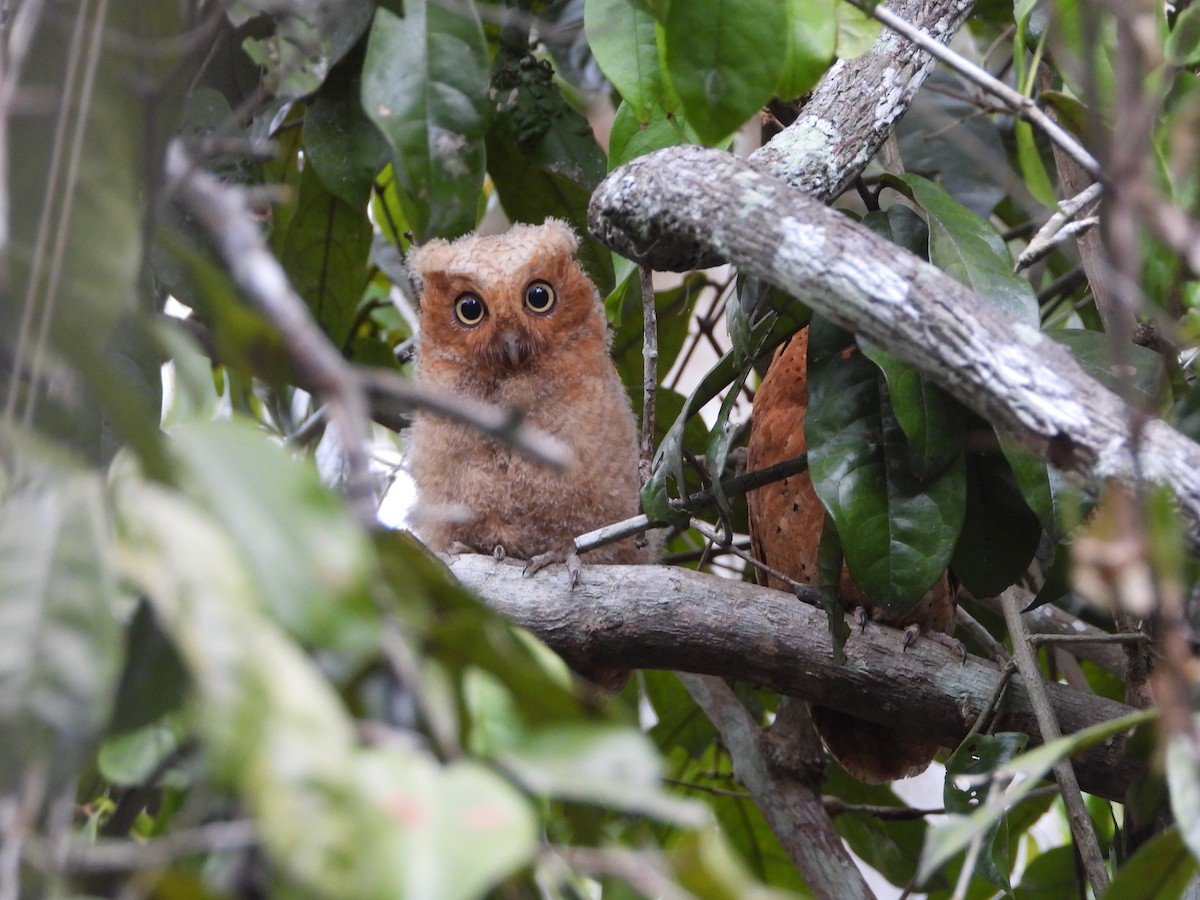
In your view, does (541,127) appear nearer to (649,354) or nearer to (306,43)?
(649,354)

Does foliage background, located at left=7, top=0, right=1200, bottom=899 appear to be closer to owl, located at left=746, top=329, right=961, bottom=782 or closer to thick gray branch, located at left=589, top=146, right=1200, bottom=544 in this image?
thick gray branch, located at left=589, top=146, right=1200, bottom=544

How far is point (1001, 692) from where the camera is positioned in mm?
1721

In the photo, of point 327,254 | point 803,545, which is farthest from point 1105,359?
point 327,254

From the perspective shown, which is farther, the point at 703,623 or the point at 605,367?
the point at 605,367

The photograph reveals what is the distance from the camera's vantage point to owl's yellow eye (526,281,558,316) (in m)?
2.41

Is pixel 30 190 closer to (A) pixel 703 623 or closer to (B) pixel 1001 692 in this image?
(A) pixel 703 623

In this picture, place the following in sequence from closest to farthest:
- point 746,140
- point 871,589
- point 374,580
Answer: point 374,580
point 871,589
point 746,140

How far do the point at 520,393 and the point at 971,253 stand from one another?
1065 millimetres

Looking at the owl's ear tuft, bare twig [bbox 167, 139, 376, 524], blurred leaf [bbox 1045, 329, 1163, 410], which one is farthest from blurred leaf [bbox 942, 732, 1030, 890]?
the owl's ear tuft

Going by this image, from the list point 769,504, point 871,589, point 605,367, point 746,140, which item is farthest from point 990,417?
point 746,140

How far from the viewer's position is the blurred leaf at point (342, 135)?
5.54 ft

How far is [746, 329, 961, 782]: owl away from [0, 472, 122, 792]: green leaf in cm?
147

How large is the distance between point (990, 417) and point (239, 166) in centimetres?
119

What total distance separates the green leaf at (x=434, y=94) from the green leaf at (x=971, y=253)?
0.65 m
